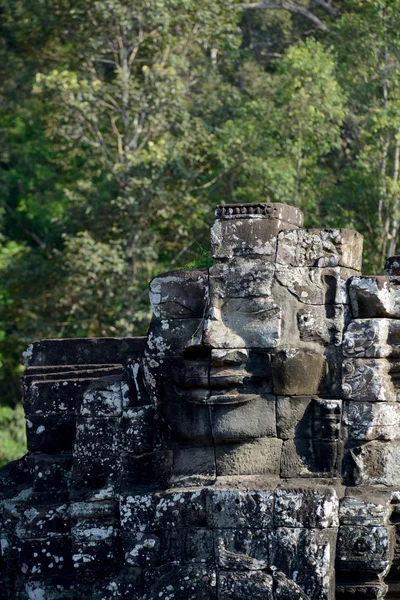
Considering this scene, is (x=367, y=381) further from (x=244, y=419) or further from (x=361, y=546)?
(x=361, y=546)

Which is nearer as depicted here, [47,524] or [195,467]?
[195,467]

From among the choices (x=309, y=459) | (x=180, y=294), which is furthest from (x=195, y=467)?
(x=180, y=294)

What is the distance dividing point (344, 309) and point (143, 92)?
39.5 feet

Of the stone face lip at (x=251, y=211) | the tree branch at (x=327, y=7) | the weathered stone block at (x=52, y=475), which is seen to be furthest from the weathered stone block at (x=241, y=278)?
the tree branch at (x=327, y=7)

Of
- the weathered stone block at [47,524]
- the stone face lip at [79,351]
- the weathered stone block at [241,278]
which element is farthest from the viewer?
the stone face lip at [79,351]

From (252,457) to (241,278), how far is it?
1.31m

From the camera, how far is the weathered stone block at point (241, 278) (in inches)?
408

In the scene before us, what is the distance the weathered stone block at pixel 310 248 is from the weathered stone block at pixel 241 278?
0.47 feet

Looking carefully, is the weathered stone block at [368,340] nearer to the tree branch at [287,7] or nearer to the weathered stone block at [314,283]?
the weathered stone block at [314,283]

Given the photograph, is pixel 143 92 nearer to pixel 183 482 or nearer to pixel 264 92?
pixel 264 92

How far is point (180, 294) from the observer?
10.6 m

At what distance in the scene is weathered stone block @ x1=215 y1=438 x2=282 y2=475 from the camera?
→ 10383 millimetres

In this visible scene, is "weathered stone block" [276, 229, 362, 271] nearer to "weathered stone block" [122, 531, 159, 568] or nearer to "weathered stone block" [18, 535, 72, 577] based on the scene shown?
"weathered stone block" [122, 531, 159, 568]

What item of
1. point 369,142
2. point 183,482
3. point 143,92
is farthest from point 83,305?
point 183,482
